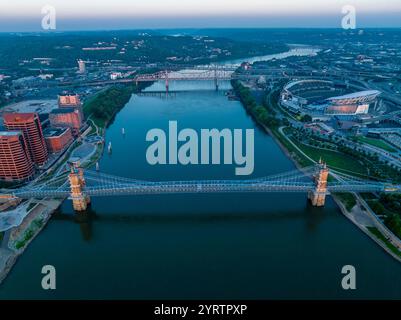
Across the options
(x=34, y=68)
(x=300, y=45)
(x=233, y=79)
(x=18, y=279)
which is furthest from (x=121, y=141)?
(x=300, y=45)

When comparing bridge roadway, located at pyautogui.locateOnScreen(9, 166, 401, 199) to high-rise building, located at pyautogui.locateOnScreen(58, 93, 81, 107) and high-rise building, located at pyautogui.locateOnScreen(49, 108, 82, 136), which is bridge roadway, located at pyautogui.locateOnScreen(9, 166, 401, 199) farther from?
high-rise building, located at pyautogui.locateOnScreen(58, 93, 81, 107)

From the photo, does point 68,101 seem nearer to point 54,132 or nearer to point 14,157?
point 54,132

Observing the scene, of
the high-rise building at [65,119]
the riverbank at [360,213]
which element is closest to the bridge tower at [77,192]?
the high-rise building at [65,119]

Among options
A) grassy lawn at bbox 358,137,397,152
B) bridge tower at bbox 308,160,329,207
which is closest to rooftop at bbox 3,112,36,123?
bridge tower at bbox 308,160,329,207

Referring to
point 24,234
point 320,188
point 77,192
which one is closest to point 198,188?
point 77,192

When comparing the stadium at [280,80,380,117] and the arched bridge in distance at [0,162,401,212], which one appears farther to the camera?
the stadium at [280,80,380,117]
